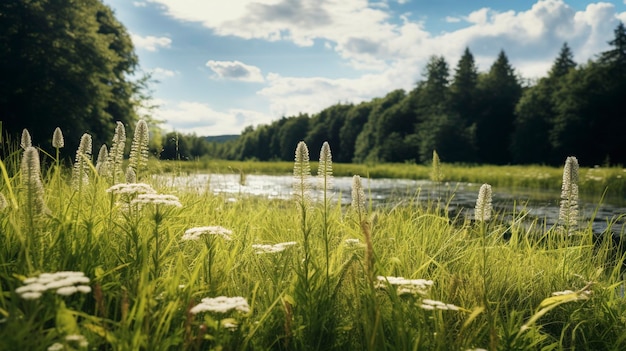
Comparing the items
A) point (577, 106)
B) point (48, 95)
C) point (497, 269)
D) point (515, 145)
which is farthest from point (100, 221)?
Answer: point (515, 145)

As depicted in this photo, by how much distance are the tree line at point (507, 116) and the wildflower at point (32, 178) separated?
39.2m

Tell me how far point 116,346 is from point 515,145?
193 ft

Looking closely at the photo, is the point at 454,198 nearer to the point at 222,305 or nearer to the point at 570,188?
the point at 570,188

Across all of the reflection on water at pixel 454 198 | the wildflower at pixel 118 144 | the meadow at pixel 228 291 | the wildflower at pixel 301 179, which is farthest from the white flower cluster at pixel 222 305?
the wildflower at pixel 118 144

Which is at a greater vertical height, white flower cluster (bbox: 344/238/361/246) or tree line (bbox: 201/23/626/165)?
tree line (bbox: 201/23/626/165)

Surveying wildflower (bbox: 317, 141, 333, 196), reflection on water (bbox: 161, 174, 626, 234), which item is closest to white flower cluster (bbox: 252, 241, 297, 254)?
reflection on water (bbox: 161, 174, 626, 234)

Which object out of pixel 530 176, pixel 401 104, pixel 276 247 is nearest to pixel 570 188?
pixel 276 247

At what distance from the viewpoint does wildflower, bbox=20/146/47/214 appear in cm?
227

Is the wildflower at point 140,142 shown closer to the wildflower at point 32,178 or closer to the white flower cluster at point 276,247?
the wildflower at point 32,178

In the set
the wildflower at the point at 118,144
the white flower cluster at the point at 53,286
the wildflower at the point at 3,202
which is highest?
the wildflower at the point at 118,144

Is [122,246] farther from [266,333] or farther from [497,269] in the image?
[497,269]

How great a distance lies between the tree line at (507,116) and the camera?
47.8 meters

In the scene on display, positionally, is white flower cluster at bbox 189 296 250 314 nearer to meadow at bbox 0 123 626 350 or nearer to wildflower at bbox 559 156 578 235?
meadow at bbox 0 123 626 350

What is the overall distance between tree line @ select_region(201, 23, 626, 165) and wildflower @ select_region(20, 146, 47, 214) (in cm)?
3920
